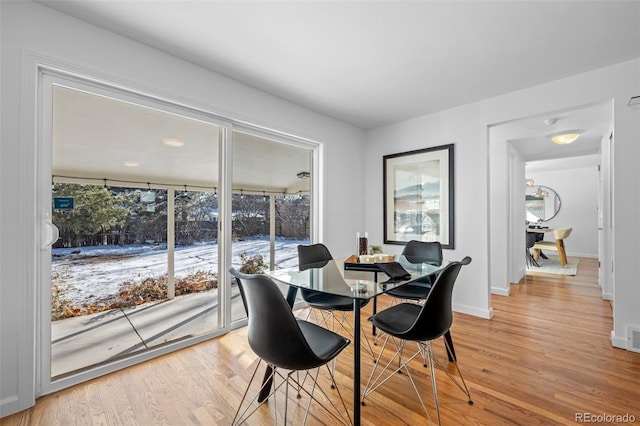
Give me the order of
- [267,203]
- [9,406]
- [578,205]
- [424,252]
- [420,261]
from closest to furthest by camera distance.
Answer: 1. [9,406]
2. [420,261]
3. [424,252]
4. [267,203]
5. [578,205]

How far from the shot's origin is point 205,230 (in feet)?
9.01

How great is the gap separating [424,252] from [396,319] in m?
1.28

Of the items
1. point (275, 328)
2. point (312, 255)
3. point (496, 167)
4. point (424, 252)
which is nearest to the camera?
point (275, 328)

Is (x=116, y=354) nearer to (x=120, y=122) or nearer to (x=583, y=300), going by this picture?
(x=120, y=122)

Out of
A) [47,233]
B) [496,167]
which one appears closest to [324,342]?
[47,233]

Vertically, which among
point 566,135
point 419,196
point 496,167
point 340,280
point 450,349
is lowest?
point 450,349

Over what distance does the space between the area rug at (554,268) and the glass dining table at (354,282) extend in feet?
16.4

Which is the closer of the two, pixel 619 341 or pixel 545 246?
pixel 619 341

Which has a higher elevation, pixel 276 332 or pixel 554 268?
pixel 276 332

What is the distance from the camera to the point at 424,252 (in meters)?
2.98

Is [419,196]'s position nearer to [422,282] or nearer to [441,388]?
[422,282]

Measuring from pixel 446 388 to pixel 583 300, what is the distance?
3349 mm

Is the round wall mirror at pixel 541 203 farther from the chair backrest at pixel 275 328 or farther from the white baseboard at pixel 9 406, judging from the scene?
the white baseboard at pixel 9 406

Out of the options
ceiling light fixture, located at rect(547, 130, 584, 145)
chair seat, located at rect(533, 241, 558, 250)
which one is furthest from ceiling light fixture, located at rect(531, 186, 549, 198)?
ceiling light fixture, located at rect(547, 130, 584, 145)
